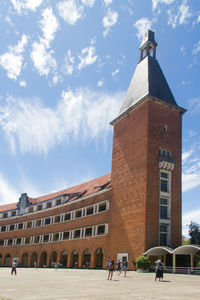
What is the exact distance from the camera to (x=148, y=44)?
148ft

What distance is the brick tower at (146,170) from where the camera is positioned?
32.2 metres

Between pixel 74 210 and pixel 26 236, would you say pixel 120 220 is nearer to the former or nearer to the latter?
pixel 74 210

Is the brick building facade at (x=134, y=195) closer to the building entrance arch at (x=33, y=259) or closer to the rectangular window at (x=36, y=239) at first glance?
the building entrance arch at (x=33, y=259)

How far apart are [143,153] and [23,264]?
1390 inches

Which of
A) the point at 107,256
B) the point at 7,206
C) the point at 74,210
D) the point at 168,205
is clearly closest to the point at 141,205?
the point at 168,205

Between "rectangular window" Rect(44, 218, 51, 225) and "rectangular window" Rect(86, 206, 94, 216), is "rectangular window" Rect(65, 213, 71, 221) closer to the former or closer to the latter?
"rectangular window" Rect(44, 218, 51, 225)

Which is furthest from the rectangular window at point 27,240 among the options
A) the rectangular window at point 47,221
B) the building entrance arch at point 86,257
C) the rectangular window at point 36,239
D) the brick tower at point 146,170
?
the brick tower at point 146,170

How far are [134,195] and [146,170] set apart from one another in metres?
3.33

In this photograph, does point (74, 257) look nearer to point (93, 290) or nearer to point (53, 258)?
point (53, 258)

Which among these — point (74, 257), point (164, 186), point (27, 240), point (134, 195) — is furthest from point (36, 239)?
point (164, 186)

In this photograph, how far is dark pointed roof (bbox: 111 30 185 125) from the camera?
3819cm

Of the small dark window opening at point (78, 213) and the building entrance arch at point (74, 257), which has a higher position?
the small dark window opening at point (78, 213)

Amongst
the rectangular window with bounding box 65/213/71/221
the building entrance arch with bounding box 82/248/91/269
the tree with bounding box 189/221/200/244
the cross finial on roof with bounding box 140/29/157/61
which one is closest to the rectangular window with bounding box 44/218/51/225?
the rectangular window with bounding box 65/213/71/221

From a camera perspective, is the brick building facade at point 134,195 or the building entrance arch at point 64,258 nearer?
the brick building facade at point 134,195
